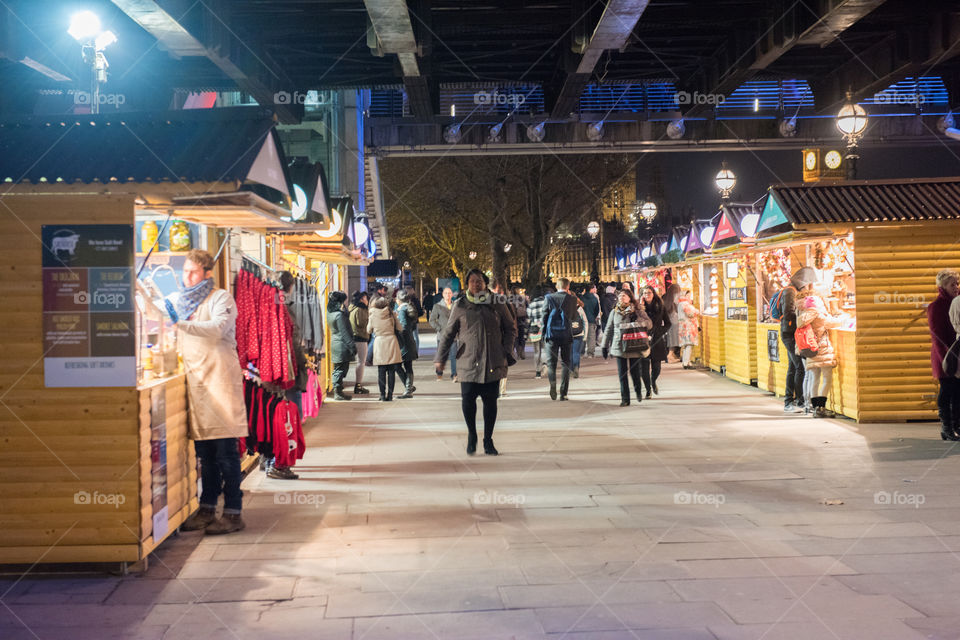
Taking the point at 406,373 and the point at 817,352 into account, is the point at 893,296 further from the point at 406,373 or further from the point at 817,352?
the point at 406,373

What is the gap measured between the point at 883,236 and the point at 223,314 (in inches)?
340

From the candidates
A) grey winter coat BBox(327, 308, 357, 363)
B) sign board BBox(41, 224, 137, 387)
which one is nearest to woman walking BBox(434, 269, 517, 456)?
sign board BBox(41, 224, 137, 387)

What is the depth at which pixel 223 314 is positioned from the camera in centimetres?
634

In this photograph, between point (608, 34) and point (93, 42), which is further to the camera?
point (608, 34)

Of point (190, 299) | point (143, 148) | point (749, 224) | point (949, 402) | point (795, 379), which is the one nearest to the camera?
point (143, 148)

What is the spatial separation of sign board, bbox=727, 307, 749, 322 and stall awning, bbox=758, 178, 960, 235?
489 cm

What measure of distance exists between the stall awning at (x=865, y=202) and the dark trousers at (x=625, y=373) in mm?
2964

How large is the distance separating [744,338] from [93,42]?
12.2 meters

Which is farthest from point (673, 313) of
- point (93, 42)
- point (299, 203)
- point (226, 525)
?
point (226, 525)

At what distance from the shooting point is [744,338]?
54.2 ft

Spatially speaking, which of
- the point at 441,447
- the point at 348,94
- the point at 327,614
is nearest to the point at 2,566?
the point at 327,614

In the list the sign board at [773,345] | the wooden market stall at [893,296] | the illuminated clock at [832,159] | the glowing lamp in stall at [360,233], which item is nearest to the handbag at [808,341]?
the wooden market stall at [893,296]

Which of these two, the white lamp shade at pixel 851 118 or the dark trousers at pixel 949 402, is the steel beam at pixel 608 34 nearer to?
the white lamp shade at pixel 851 118

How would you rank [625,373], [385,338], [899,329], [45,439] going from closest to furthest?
[45,439]
[899,329]
[625,373]
[385,338]
